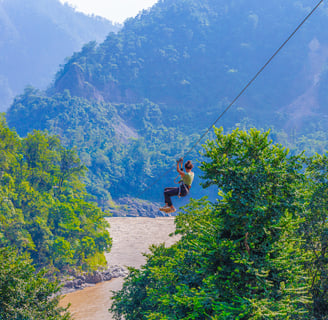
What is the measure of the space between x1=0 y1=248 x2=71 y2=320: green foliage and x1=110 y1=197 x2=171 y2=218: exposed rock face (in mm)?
67115

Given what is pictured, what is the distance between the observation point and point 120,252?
53.7 metres

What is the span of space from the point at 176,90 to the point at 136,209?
180 ft

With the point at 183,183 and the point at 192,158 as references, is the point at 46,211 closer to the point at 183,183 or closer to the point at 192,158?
the point at 183,183

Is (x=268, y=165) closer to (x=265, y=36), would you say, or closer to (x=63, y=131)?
(x=63, y=131)

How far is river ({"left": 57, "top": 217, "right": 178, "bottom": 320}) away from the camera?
31.4 m

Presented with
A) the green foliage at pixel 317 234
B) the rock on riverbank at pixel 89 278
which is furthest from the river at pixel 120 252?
the green foliage at pixel 317 234

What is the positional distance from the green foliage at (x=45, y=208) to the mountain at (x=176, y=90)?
45151 mm

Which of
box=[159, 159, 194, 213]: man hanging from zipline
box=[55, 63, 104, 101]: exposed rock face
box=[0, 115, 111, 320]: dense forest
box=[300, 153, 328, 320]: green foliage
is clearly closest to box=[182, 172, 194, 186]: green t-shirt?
box=[159, 159, 194, 213]: man hanging from zipline

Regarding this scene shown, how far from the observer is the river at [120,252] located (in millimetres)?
31420

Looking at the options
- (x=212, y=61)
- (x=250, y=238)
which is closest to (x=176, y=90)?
(x=212, y=61)

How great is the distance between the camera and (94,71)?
122375 mm

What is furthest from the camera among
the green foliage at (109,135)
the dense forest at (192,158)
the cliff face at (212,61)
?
the cliff face at (212,61)

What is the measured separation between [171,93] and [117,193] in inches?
1861

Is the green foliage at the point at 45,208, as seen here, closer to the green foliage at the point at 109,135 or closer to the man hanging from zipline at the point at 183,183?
the man hanging from zipline at the point at 183,183
